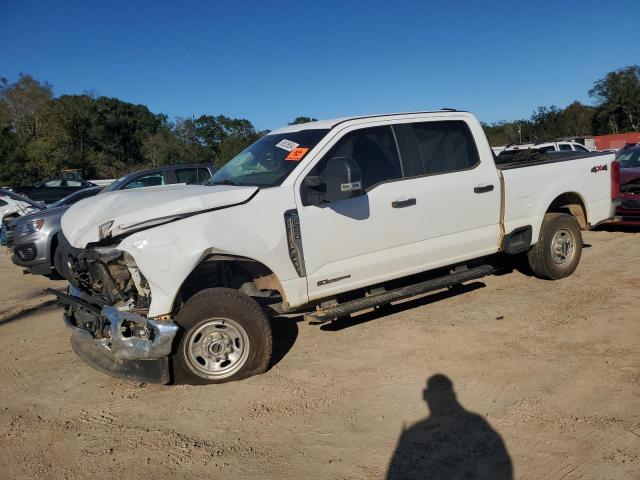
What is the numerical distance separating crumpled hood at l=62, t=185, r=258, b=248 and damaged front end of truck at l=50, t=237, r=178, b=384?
0.16 meters

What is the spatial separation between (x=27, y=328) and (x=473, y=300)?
5.23 metres

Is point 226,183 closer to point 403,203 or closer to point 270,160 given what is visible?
point 270,160

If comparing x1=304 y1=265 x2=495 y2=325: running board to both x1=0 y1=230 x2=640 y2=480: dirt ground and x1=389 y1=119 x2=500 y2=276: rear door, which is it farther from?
x1=0 y1=230 x2=640 y2=480: dirt ground

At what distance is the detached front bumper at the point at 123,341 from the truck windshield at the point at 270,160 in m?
1.54

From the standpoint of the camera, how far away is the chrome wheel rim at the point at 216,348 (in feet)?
13.2

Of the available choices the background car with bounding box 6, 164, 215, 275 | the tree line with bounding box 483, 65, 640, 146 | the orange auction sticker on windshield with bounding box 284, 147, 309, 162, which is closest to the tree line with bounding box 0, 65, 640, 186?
the tree line with bounding box 483, 65, 640, 146

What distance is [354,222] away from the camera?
466cm

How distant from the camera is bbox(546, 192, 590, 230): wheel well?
668 centimetres

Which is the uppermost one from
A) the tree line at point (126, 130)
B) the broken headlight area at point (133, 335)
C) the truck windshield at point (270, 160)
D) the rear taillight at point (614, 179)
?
the tree line at point (126, 130)

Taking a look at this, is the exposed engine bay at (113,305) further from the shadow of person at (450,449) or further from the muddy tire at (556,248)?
the muddy tire at (556,248)

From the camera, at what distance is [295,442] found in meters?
3.38

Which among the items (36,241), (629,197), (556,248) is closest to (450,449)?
(556,248)

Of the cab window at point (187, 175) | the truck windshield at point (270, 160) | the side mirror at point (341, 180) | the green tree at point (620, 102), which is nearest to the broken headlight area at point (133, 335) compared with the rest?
the truck windshield at point (270, 160)

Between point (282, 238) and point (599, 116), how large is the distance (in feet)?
227
